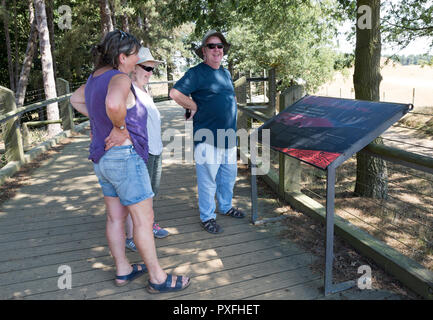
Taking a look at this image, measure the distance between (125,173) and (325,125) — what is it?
4.87ft

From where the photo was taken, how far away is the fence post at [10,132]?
5.78 metres

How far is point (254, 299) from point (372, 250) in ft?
3.42

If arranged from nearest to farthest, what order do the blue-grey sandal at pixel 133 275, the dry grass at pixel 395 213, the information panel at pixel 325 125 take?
1. the information panel at pixel 325 125
2. the blue-grey sandal at pixel 133 275
3. the dry grass at pixel 395 213

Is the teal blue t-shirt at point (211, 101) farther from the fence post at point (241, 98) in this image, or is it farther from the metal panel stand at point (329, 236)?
the fence post at point (241, 98)

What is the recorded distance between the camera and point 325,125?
2729mm

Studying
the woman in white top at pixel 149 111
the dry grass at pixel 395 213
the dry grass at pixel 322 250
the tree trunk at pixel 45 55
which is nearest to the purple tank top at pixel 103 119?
the woman in white top at pixel 149 111

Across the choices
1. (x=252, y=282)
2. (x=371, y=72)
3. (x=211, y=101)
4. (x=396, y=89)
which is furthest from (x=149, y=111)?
(x=396, y=89)

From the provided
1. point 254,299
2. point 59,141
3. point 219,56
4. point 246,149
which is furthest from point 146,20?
point 254,299

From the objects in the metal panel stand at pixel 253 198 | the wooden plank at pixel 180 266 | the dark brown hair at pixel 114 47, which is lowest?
the wooden plank at pixel 180 266

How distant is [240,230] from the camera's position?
3.63m

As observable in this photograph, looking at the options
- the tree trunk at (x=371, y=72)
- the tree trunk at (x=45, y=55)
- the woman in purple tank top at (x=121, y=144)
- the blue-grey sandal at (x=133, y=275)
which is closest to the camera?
the woman in purple tank top at (x=121, y=144)

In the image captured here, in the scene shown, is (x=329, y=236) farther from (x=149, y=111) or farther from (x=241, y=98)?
(x=241, y=98)

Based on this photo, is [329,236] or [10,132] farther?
[10,132]

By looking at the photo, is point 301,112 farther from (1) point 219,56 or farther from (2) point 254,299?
(2) point 254,299
